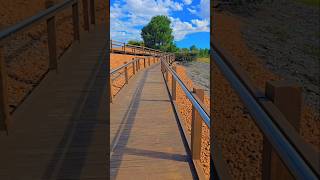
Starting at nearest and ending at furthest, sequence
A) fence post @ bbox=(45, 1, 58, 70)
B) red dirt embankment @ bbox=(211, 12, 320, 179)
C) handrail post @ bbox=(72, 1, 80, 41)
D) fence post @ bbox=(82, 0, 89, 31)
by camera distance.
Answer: red dirt embankment @ bbox=(211, 12, 320, 179)
fence post @ bbox=(45, 1, 58, 70)
handrail post @ bbox=(72, 1, 80, 41)
fence post @ bbox=(82, 0, 89, 31)

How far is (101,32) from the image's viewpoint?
8305 millimetres

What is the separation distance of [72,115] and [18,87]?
5.27 m

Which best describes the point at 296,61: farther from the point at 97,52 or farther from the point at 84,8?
the point at 84,8

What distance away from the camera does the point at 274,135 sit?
43.8 inches

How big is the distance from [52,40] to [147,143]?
166 centimetres


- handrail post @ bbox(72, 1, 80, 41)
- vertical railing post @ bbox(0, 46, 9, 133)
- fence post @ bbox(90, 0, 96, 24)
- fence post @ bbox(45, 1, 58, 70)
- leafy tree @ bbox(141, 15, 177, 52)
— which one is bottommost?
vertical railing post @ bbox(0, 46, 9, 133)

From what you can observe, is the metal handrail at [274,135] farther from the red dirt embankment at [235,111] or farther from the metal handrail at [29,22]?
the metal handrail at [29,22]

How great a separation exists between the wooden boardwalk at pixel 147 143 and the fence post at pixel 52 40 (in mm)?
1190

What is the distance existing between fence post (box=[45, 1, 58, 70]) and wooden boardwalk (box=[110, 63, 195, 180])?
3.90 ft

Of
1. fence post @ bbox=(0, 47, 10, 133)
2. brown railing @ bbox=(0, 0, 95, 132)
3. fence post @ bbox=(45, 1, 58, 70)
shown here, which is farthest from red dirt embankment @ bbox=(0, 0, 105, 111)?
fence post @ bbox=(0, 47, 10, 133)

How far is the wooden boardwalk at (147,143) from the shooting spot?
3.39m

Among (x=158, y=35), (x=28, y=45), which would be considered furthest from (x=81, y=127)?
→ (x=158, y=35)

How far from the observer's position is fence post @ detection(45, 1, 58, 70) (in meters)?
4.31

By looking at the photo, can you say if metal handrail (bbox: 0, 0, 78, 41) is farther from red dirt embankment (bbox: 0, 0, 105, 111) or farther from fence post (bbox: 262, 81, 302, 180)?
red dirt embankment (bbox: 0, 0, 105, 111)
